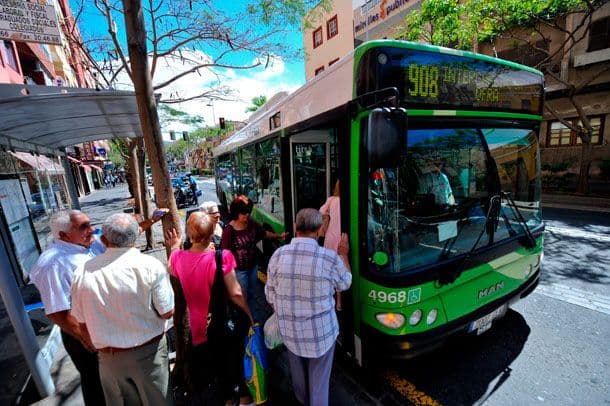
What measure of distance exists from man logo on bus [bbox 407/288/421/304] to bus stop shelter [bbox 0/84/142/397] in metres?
3.46

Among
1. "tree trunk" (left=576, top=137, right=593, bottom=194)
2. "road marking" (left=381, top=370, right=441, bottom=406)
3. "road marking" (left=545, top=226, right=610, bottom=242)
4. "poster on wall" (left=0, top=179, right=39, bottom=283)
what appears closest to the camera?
"road marking" (left=381, top=370, right=441, bottom=406)

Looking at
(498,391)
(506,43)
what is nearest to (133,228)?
(498,391)

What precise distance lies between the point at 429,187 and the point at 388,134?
903mm

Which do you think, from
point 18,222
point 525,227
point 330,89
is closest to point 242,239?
point 330,89

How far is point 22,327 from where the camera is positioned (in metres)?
2.67

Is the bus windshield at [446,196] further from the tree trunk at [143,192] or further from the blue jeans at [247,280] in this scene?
the tree trunk at [143,192]

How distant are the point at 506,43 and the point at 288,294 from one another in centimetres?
1938

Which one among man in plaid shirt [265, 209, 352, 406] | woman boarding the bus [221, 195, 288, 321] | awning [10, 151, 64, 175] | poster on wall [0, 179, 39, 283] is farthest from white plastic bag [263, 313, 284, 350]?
awning [10, 151, 64, 175]

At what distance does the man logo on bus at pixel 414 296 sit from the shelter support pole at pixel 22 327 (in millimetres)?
3610

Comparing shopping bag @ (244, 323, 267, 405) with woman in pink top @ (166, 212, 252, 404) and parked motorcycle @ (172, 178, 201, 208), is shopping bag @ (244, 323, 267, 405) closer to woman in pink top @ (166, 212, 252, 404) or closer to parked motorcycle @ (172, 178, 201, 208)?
woman in pink top @ (166, 212, 252, 404)

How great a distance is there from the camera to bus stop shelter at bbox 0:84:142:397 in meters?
2.63

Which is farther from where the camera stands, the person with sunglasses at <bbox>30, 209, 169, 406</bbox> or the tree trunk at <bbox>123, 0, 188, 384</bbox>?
the tree trunk at <bbox>123, 0, 188, 384</bbox>

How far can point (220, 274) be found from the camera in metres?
2.26

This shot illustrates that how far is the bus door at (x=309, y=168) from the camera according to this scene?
385 cm
